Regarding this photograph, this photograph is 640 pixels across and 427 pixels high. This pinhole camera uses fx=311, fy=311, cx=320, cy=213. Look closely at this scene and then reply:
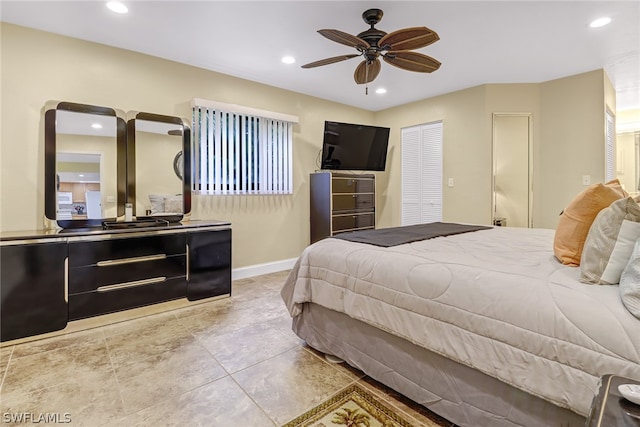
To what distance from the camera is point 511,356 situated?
46.6 inches

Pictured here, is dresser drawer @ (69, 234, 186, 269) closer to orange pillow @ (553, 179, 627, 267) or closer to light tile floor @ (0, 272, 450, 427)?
light tile floor @ (0, 272, 450, 427)

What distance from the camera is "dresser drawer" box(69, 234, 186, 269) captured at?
2514mm

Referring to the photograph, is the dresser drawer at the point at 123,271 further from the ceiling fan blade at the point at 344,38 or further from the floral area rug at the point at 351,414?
the ceiling fan blade at the point at 344,38

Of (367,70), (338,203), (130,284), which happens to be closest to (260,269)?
(338,203)

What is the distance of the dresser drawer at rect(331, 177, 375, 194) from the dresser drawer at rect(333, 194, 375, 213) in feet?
0.24

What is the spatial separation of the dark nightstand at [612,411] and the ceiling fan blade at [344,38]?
2.28m

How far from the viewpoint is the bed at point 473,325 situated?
3.43 ft

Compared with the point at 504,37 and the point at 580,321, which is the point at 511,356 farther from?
the point at 504,37

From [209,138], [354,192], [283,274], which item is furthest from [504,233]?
[209,138]

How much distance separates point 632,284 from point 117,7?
3544 mm


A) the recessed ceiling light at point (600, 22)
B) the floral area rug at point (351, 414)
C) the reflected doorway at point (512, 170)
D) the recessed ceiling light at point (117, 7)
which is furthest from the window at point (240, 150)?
the recessed ceiling light at point (600, 22)

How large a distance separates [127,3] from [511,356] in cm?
336

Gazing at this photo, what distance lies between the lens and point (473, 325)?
130 centimetres

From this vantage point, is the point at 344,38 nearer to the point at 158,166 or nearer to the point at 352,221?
the point at 158,166
